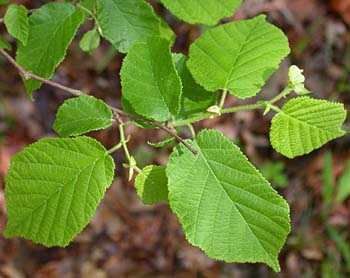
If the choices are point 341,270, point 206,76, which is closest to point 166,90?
point 206,76

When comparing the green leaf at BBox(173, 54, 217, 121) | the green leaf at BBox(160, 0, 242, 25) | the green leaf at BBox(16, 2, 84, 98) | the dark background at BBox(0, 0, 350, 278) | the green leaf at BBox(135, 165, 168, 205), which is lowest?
the dark background at BBox(0, 0, 350, 278)

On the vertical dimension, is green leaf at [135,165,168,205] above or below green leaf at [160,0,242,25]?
below

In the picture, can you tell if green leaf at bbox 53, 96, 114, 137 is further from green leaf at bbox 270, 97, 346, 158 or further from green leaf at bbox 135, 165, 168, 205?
green leaf at bbox 270, 97, 346, 158

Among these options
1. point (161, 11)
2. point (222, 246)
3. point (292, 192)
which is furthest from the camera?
point (292, 192)

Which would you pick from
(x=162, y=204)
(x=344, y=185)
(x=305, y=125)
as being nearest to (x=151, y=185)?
(x=305, y=125)

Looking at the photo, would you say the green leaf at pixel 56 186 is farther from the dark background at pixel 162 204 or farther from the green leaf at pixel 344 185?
the green leaf at pixel 344 185

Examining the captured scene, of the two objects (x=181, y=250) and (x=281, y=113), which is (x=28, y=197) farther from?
(x=181, y=250)

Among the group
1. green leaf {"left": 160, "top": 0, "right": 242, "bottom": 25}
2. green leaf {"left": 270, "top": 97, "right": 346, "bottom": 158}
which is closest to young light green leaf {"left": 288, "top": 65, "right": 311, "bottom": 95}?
green leaf {"left": 270, "top": 97, "right": 346, "bottom": 158}

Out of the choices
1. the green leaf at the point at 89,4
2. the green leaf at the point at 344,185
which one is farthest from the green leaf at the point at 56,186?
the green leaf at the point at 344,185
